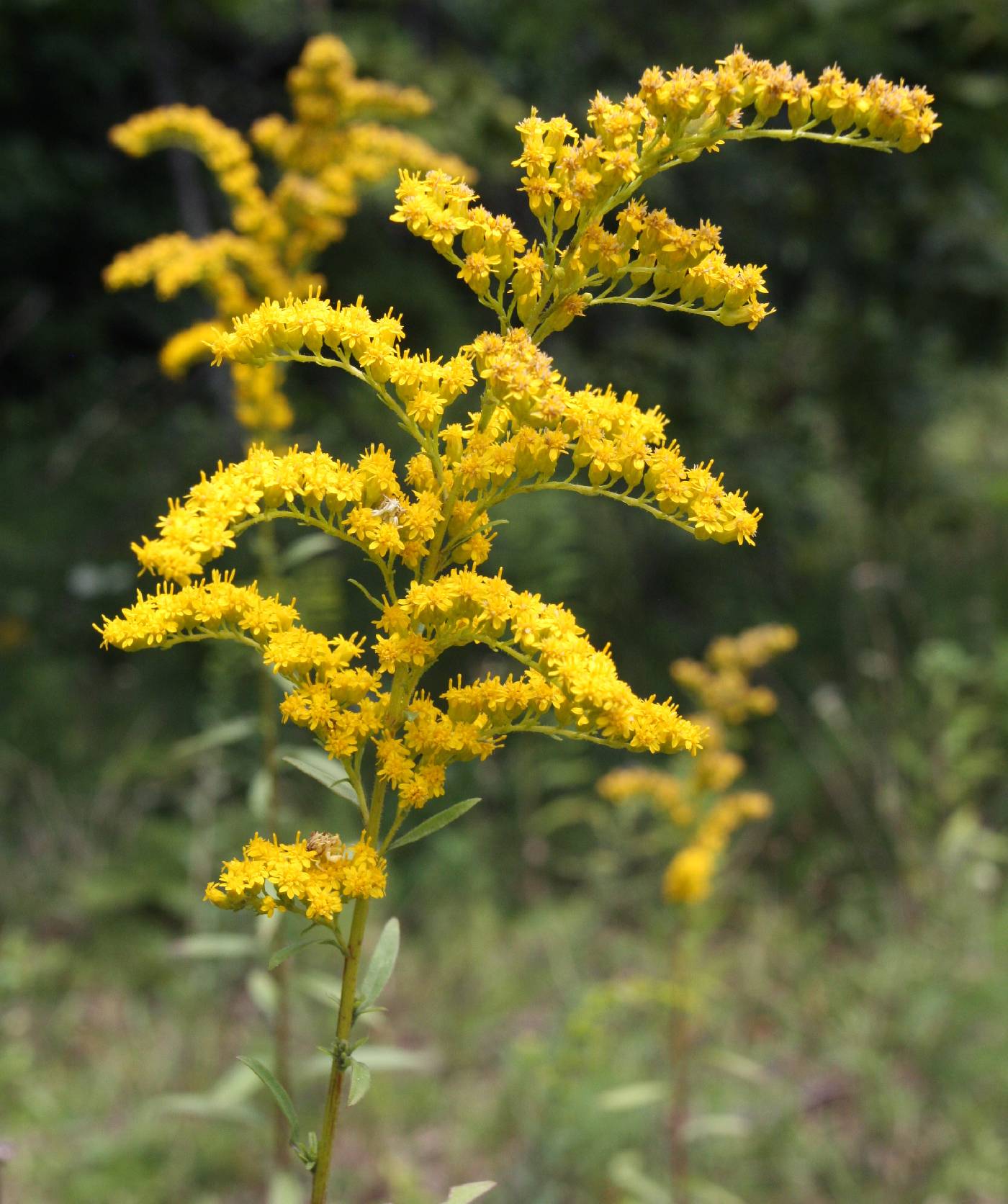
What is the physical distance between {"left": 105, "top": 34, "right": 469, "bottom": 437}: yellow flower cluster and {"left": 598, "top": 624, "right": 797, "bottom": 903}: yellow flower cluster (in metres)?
1.37

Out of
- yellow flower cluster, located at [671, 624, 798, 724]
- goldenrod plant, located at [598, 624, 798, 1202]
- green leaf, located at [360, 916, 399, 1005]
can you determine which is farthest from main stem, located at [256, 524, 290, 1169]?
yellow flower cluster, located at [671, 624, 798, 724]

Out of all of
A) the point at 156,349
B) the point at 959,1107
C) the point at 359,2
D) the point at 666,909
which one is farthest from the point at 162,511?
the point at 959,1107

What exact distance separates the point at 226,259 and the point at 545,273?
6.45 feet

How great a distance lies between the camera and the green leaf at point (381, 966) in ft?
5.44

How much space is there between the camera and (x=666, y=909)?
5.14 metres

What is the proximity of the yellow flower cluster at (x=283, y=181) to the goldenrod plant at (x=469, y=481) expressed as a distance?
155 cm

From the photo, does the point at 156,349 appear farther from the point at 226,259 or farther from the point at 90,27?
the point at 226,259

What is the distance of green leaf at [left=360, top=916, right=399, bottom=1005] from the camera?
166 cm

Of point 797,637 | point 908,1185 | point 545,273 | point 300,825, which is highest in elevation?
point 797,637

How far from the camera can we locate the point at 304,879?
1.53m

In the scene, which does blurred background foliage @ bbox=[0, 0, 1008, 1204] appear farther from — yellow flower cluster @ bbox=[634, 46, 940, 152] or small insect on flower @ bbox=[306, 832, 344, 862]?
yellow flower cluster @ bbox=[634, 46, 940, 152]

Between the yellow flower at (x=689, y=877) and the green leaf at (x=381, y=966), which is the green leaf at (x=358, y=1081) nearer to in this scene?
the green leaf at (x=381, y=966)

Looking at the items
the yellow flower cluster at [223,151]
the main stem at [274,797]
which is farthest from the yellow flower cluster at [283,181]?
the main stem at [274,797]

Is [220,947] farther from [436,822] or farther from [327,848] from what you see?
[436,822]
